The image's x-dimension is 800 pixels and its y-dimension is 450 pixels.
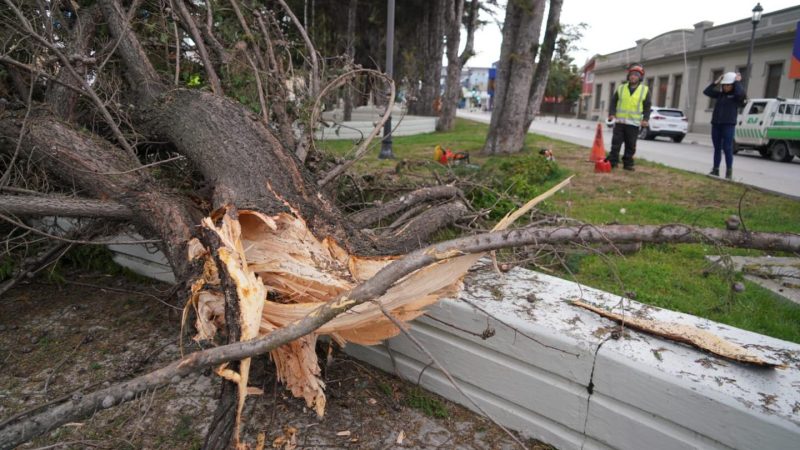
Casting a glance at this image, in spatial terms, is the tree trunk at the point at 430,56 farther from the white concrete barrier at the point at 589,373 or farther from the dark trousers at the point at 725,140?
the white concrete barrier at the point at 589,373

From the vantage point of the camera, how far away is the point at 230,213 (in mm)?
2201

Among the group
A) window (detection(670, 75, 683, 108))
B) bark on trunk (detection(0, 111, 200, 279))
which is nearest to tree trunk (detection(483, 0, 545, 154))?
bark on trunk (detection(0, 111, 200, 279))

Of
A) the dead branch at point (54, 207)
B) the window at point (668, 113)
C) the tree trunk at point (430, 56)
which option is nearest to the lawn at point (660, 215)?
the dead branch at point (54, 207)

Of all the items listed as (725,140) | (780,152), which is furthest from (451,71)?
(725,140)

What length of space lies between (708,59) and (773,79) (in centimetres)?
446

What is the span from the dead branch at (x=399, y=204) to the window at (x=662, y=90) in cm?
3264

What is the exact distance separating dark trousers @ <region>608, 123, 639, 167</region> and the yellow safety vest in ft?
0.34

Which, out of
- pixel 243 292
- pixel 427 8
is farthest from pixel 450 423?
pixel 427 8

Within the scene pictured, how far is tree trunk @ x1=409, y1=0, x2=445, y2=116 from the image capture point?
20247 mm

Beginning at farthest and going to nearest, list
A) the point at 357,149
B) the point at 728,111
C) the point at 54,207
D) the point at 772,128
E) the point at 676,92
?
1. the point at 676,92
2. the point at 772,128
3. the point at 728,111
4. the point at 357,149
5. the point at 54,207

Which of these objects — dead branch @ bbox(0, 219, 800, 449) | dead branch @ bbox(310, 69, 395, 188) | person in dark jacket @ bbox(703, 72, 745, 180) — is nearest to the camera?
dead branch @ bbox(0, 219, 800, 449)

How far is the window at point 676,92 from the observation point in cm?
2923

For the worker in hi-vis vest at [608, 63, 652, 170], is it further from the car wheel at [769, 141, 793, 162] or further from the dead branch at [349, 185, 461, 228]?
the car wheel at [769, 141, 793, 162]

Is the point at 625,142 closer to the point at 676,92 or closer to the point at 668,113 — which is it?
the point at 668,113
